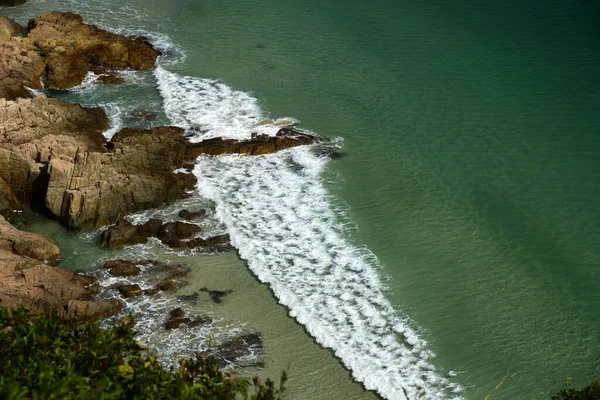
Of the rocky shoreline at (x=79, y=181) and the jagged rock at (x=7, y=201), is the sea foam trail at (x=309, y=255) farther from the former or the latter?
the jagged rock at (x=7, y=201)

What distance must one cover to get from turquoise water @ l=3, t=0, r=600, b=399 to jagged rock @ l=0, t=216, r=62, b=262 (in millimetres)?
8002

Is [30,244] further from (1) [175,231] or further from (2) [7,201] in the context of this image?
(1) [175,231]

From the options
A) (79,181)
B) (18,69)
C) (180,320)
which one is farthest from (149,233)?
(18,69)

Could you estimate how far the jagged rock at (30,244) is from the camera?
796 inches

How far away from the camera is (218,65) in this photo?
3262 centimetres

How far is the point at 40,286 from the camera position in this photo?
18609mm

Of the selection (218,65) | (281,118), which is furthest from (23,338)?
(218,65)

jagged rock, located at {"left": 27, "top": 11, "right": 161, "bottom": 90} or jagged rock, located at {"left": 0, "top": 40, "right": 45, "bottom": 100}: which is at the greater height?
jagged rock, located at {"left": 27, "top": 11, "right": 161, "bottom": 90}

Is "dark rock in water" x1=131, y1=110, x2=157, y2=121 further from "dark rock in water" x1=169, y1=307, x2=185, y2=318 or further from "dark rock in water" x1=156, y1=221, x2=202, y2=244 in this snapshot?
"dark rock in water" x1=169, y1=307, x2=185, y2=318

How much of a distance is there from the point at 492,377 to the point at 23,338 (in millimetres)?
10269

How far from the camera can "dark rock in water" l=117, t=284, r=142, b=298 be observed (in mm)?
19438

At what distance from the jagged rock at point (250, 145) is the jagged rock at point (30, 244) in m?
6.33


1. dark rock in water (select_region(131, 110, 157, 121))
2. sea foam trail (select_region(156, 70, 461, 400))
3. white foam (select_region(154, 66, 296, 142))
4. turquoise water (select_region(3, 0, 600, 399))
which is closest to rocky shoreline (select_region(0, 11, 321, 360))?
white foam (select_region(154, 66, 296, 142))

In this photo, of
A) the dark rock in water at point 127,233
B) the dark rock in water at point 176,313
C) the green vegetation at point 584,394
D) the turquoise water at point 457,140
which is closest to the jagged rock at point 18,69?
the turquoise water at point 457,140
